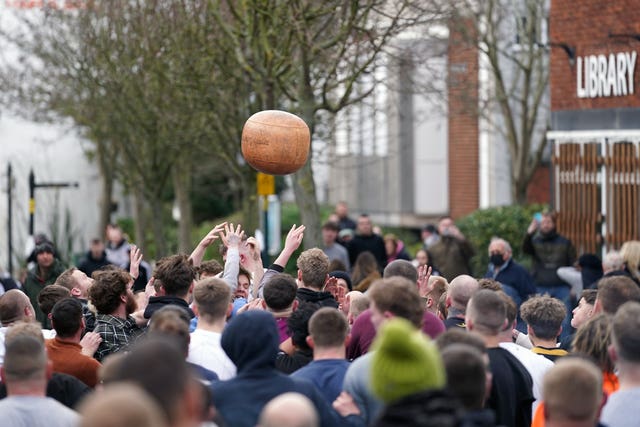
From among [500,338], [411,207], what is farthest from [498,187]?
[500,338]

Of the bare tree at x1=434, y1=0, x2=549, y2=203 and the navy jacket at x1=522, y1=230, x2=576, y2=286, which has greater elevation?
the bare tree at x1=434, y1=0, x2=549, y2=203

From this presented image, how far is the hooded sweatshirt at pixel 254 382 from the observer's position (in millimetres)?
6672

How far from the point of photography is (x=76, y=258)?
31.7 meters

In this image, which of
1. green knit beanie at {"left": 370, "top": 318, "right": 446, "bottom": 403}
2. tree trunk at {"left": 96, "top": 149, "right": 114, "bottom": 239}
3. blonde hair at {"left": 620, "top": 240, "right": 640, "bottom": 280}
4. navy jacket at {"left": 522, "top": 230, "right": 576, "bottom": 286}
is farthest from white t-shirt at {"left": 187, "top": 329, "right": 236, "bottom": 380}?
tree trunk at {"left": 96, "top": 149, "right": 114, "bottom": 239}

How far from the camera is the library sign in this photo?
63.0 ft

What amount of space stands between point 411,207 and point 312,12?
52.6 ft

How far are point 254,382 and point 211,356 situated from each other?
1.27 meters

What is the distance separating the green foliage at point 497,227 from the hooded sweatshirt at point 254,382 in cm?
1760

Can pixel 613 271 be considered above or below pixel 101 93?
below

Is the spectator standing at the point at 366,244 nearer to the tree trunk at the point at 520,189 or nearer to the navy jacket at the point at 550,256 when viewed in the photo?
the navy jacket at the point at 550,256

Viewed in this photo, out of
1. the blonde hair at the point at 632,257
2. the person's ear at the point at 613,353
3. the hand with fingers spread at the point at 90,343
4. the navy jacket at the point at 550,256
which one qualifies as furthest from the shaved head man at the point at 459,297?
the navy jacket at the point at 550,256

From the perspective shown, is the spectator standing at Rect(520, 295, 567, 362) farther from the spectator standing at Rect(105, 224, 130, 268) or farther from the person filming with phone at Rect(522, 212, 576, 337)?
the spectator standing at Rect(105, 224, 130, 268)

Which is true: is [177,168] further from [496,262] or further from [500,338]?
[500,338]

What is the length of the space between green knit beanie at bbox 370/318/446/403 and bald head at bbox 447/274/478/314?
3.74m
